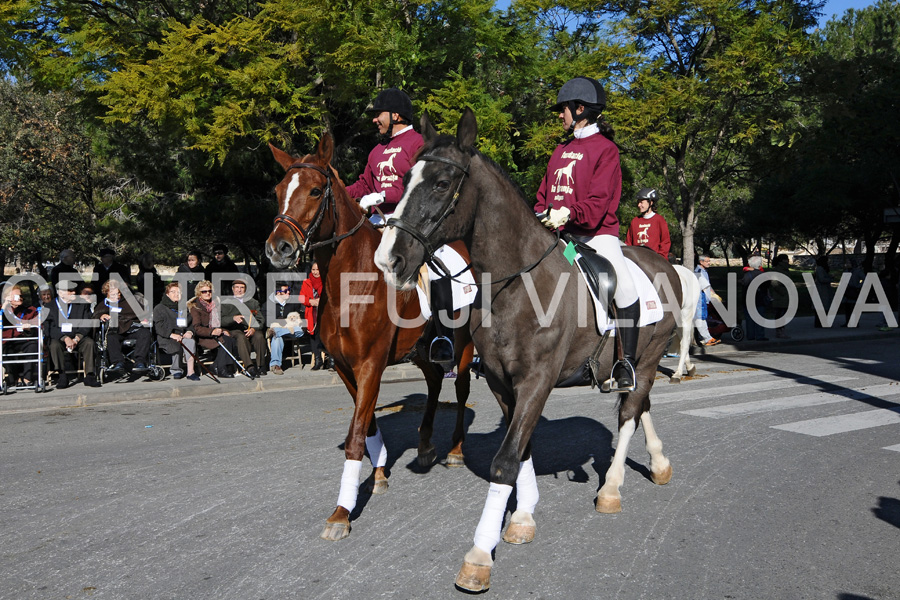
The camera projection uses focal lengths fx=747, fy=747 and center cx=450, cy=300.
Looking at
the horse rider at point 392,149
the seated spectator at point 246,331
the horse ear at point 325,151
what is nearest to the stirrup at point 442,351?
the horse rider at point 392,149

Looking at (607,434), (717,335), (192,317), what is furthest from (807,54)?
(192,317)

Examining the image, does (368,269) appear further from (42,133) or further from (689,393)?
(42,133)

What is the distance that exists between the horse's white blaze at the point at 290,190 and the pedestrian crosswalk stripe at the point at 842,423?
19.1ft

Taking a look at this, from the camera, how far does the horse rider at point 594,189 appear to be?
200 inches

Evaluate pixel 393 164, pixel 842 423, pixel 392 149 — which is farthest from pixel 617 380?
pixel 842 423

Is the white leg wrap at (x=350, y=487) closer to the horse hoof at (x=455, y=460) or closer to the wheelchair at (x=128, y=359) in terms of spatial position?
the horse hoof at (x=455, y=460)

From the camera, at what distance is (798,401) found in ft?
32.2

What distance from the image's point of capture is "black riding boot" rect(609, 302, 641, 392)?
5238 mm

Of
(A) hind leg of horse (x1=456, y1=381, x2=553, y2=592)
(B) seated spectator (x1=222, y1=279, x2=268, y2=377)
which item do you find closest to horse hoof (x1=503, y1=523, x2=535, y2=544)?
(A) hind leg of horse (x1=456, y1=381, x2=553, y2=592)

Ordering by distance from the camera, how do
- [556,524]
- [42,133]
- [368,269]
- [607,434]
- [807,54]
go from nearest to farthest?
[556,524], [368,269], [607,434], [807,54], [42,133]

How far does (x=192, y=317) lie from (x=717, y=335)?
11557 millimetres

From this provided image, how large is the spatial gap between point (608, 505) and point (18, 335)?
34.3 feet

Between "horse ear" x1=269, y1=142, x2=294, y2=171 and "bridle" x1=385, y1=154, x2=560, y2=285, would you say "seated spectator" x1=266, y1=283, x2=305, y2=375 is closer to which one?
"horse ear" x1=269, y1=142, x2=294, y2=171

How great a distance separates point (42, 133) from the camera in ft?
97.7
